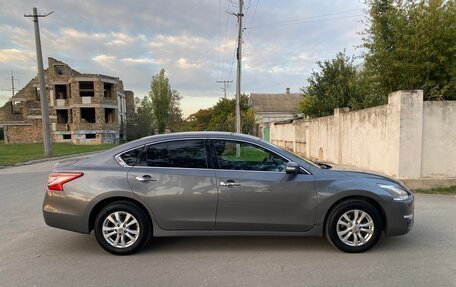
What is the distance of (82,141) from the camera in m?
46.7

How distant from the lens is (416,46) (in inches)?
391

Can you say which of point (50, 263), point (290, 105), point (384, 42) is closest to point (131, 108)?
point (290, 105)

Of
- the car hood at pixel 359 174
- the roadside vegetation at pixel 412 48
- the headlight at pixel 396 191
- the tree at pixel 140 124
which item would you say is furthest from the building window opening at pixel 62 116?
the headlight at pixel 396 191

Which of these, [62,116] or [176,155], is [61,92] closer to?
[62,116]

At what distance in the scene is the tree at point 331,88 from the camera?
17875mm

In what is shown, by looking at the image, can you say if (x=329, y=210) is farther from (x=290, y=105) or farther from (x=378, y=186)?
(x=290, y=105)

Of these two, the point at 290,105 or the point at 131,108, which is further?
the point at 131,108

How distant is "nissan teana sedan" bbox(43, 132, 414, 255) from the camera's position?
14.6 ft

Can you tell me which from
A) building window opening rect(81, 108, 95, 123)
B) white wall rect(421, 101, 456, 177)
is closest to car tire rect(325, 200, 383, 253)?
white wall rect(421, 101, 456, 177)

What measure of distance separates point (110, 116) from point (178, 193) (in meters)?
49.7

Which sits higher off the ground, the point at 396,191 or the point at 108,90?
the point at 108,90

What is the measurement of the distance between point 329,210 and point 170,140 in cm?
233

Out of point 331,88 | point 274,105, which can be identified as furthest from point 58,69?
point 331,88

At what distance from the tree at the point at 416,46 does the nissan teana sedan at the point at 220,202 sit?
7039 mm
